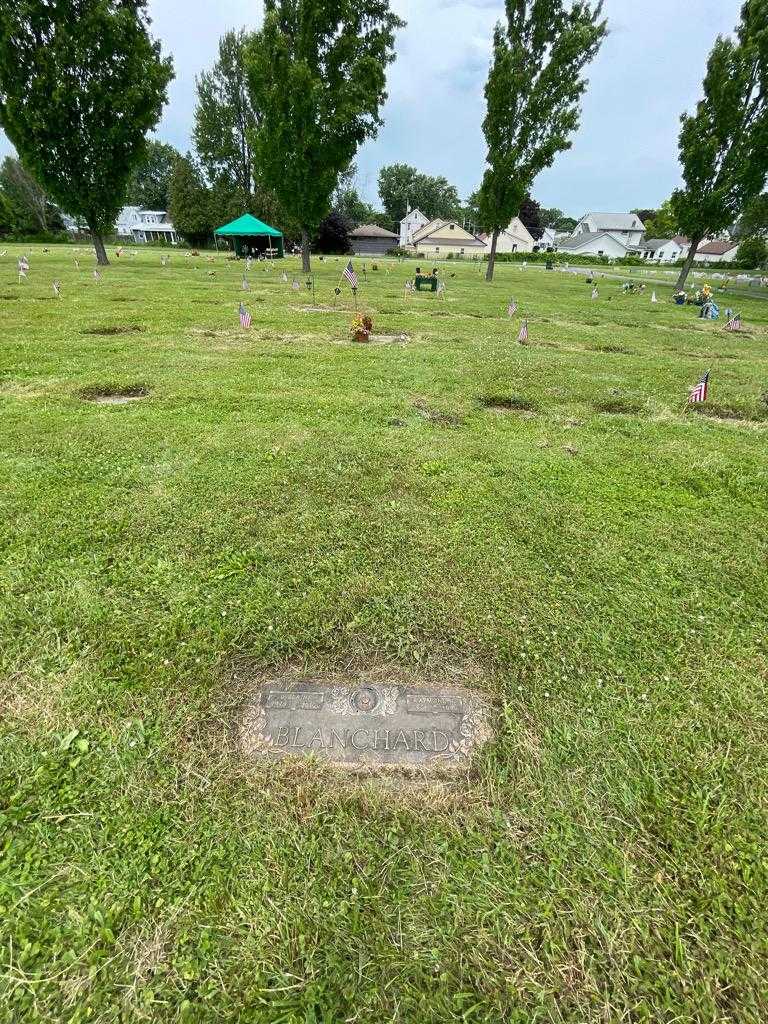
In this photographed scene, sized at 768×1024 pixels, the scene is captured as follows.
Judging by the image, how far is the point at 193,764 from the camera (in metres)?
1.95

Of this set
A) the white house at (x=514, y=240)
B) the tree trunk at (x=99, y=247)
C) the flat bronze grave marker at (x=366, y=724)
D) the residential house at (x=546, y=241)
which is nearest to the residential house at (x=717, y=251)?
the residential house at (x=546, y=241)

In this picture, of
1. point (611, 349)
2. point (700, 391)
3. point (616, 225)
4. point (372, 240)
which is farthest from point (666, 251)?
point (700, 391)

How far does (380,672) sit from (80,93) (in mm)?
26450

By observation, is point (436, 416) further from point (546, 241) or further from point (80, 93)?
point (546, 241)

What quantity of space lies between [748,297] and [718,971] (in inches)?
1348

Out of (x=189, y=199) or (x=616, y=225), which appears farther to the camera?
(x=616, y=225)

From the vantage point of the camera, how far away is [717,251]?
74750 mm

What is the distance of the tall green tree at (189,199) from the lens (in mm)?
43969

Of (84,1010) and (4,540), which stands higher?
(4,540)

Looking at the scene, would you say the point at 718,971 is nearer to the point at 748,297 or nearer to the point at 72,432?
the point at 72,432

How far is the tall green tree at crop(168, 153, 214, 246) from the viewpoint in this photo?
44.0 m

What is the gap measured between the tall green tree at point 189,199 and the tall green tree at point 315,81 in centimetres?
2905

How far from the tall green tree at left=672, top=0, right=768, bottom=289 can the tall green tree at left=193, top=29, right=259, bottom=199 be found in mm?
33108

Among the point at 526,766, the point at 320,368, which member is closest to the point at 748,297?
the point at 320,368
